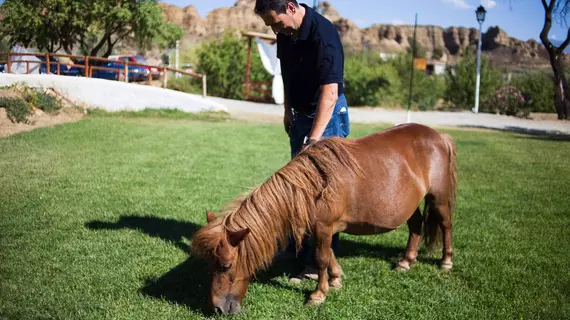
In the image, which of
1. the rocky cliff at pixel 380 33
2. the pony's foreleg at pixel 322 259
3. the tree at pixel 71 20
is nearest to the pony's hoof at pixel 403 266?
the pony's foreleg at pixel 322 259

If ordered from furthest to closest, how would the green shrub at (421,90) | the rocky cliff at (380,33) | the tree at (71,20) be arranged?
the rocky cliff at (380,33) < the green shrub at (421,90) < the tree at (71,20)

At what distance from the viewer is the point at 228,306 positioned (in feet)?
10.2

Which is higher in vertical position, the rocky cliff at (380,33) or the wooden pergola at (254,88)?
the rocky cliff at (380,33)

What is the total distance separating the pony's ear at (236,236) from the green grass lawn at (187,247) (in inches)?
23.7

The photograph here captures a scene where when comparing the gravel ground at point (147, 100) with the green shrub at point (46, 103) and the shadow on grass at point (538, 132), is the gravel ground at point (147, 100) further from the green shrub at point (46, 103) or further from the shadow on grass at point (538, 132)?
the green shrub at point (46, 103)

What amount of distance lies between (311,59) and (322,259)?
1.59 metres

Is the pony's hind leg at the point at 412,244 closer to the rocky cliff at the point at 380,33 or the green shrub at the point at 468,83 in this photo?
the green shrub at the point at 468,83

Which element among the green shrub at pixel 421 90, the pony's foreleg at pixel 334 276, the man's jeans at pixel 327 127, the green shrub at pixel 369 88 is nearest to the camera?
the pony's foreleg at pixel 334 276

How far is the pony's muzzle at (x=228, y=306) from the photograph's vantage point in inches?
122

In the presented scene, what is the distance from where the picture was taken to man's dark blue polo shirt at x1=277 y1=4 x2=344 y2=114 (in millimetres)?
3584

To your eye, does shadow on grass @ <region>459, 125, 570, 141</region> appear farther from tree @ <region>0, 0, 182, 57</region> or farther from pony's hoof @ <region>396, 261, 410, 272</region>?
tree @ <region>0, 0, 182, 57</region>

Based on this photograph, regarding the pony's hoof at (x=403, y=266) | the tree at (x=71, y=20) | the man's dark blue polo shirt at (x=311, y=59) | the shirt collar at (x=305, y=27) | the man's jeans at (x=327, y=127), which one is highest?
the tree at (x=71, y=20)

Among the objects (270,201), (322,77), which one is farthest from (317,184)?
(322,77)

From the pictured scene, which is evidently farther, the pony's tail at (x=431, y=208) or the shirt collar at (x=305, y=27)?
the pony's tail at (x=431, y=208)
